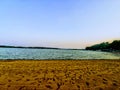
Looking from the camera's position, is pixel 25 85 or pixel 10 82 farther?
pixel 10 82

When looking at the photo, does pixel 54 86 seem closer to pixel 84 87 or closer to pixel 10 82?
pixel 84 87

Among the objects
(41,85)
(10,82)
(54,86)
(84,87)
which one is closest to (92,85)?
(84,87)

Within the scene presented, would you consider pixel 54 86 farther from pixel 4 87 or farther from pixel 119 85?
pixel 119 85

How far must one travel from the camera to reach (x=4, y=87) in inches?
276

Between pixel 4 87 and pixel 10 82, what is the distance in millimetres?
786

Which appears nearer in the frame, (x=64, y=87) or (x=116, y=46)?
(x=64, y=87)

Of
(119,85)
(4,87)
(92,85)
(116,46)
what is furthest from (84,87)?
(116,46)

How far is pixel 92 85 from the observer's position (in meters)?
7.59

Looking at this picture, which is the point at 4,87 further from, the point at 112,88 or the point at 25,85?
the point at 112,88

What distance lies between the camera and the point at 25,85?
7316 mm

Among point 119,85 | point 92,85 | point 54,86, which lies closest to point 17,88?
point 54,86

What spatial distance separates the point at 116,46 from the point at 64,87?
132218 millimetres

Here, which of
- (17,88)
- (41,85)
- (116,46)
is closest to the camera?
(17,88)

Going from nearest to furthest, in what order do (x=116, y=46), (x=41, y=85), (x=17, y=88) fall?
(x=17, y=88) < (x=41, y=85) < (x=116, y=46)
